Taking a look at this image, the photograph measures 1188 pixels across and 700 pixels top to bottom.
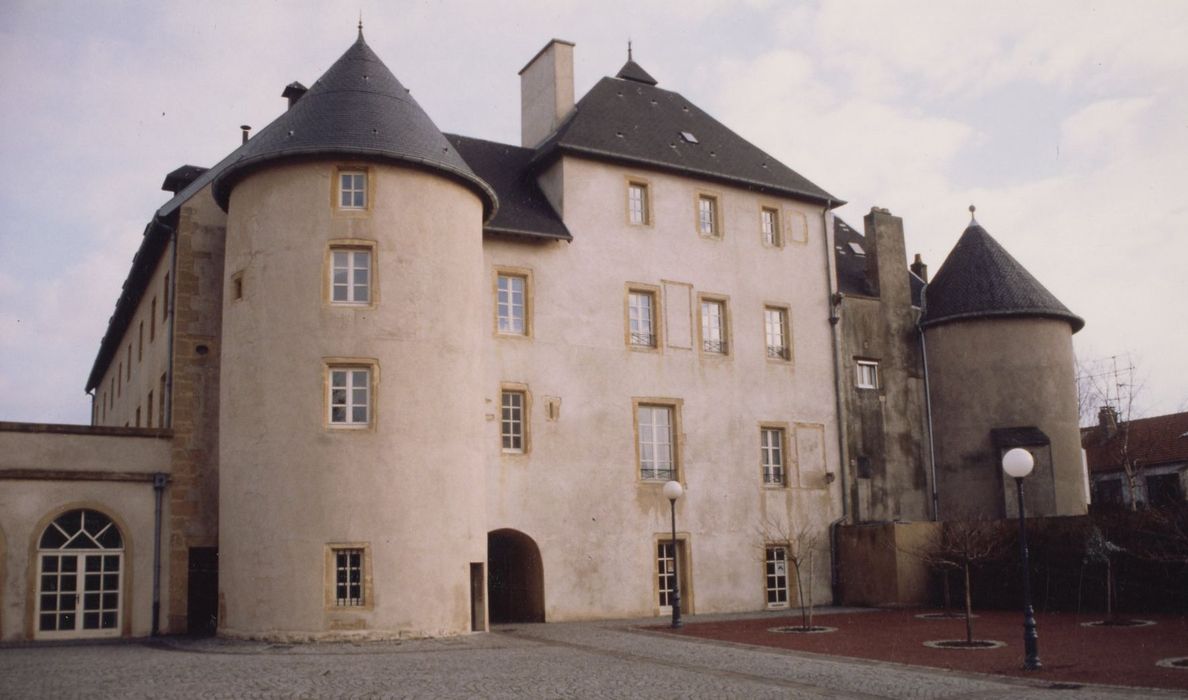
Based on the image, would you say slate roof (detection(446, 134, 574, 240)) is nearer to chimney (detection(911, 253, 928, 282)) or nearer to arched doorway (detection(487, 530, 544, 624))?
arched doorway (detection(487, 530, 544, 624))

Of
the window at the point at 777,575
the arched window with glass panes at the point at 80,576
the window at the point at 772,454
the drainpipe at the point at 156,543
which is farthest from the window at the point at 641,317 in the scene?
the arched window with glass panes at the point at 80,576

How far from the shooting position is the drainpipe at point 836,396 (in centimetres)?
3136

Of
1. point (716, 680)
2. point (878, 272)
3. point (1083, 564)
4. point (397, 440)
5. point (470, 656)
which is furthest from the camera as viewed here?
point (878, 272)

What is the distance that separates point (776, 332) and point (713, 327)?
90.0 inches

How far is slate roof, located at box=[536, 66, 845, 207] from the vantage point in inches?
1169

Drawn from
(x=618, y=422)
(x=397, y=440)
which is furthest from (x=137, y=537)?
(x=618, y=422)

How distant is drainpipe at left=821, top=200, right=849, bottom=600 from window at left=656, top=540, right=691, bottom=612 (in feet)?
16.0

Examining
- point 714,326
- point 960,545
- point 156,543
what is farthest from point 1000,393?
point 156,543

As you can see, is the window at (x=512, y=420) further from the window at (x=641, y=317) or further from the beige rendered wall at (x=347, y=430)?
the window at (x=641, y=317)

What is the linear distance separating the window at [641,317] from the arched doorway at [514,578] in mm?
5776

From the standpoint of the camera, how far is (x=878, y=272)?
34406mm

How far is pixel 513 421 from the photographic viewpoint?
26812 mm

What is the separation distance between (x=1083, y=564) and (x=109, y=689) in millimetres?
21532

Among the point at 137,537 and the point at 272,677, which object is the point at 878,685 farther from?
the point at 137,537
